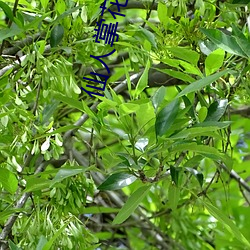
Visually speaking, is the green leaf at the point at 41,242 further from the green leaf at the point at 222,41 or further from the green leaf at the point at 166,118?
the green leaf at the point at 222,41

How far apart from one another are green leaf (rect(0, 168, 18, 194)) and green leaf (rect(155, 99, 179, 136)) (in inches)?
7.6

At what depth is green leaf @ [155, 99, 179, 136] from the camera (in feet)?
2.58

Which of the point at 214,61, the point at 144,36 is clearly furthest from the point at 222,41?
the point at 144,36

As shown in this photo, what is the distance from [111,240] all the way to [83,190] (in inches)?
27.5

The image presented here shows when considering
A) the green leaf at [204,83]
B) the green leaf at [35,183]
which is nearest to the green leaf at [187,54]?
the green leaf at [204,83]

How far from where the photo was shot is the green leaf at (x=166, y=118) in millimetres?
787

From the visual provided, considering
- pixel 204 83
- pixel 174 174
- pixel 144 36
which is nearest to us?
pixel 204 83

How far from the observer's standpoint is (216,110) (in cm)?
89

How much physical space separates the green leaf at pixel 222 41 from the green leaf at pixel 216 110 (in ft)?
0.28

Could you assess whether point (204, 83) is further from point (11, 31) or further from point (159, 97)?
point (11, 31)

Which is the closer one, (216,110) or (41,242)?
(41,242)

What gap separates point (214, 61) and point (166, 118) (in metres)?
0.12

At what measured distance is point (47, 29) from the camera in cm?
89

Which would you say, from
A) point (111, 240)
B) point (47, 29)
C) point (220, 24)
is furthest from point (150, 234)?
point (47, 29)
